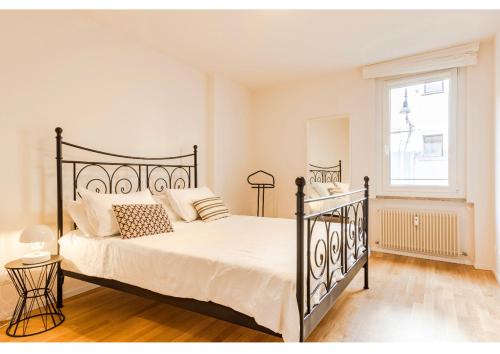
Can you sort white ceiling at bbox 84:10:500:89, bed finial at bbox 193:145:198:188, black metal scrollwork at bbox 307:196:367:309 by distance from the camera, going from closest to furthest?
black metal scrollwork at bbox 307:196:367:309 < white ceiling at bbox 84:10:500:89 < bed finial at bbox 193:145:198:188

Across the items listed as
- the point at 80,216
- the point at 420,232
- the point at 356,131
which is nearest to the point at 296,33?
the point at 356,131

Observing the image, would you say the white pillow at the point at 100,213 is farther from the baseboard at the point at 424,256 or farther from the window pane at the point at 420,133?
the window pane at the point at 420,133

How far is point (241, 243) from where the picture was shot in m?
2.05

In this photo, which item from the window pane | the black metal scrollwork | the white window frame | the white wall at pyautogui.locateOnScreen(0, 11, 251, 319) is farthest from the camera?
the window pane

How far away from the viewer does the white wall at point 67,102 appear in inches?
87.4

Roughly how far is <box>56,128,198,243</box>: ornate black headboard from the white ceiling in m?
1.18

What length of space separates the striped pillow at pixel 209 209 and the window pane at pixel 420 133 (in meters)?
2.24

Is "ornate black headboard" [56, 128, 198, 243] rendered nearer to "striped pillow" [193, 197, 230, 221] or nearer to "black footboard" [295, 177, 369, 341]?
"striped pillow" [193, 197, 230, 221]

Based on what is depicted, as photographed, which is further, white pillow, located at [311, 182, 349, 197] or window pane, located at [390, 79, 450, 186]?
white pillow, located at [311, 182, 349, 197]

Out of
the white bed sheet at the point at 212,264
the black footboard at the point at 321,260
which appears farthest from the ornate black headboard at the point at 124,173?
the black footboard at the point at 321,260

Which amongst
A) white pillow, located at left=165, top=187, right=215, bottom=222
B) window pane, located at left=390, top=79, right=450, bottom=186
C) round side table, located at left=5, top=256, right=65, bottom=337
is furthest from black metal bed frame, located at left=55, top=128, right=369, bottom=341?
window pane, located at left=390, top=79, right=450, bottom=186

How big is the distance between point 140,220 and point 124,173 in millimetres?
910

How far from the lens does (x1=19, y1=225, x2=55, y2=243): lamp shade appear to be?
1984 mm

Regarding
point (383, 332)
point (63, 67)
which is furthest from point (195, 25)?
point (383, 332)
